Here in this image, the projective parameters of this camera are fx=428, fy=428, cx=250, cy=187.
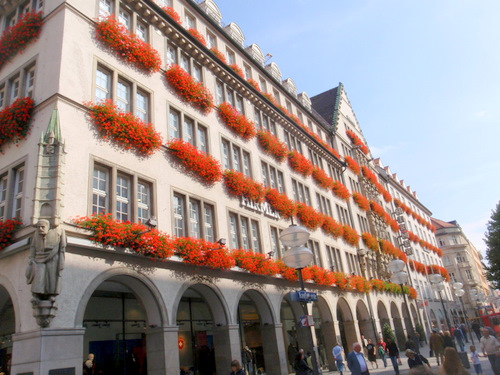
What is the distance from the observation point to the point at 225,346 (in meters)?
17.3

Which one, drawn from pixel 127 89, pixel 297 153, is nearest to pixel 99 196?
pixel 127 89

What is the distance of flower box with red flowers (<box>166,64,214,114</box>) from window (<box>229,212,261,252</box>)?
551cm

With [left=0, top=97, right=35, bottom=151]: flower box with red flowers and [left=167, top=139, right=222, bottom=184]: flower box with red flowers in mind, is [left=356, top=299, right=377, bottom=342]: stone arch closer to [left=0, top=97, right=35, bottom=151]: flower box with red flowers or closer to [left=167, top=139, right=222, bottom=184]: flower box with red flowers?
[left=167, top=139, right=222, bottom=184]: flower box with red flowers

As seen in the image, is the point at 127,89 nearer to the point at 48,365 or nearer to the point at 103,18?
the point at 103,18

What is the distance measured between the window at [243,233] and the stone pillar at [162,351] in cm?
610

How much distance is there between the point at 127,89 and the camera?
1714cm

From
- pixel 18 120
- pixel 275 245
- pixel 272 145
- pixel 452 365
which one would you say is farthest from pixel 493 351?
pixel 272 145

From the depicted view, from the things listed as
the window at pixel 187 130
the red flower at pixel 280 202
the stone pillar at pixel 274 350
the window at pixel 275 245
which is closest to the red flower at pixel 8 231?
the window at pixel 187 130

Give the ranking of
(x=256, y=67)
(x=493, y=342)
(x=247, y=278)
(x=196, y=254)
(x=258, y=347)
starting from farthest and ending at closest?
(x=256, y=67) < (x=258, y=347) < (x=247, y=278) < (x=196, y=254) < (x=493, y=342)

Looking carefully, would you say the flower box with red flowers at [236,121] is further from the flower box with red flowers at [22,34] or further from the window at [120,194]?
the flower box with red flowers at [22,34]

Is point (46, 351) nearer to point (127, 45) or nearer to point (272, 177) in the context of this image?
point (127, 45)

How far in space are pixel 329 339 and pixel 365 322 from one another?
7.61m

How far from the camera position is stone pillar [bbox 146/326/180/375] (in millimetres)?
13984

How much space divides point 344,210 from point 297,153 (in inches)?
367
